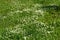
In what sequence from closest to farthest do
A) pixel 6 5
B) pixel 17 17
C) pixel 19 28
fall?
1. pixel 19 28
2. pixel 17 17
3. pixel 6 5

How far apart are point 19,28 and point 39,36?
2870 millimetres

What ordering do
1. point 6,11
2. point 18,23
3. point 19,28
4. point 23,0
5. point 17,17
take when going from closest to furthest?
1. point 19,28
2. point 18,23
3. point 17,17
4. point 6,11
5. point 23,0

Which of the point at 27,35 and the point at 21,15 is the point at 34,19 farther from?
the point at 27,35

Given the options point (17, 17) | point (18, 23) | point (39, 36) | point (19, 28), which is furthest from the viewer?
point (17, 17)

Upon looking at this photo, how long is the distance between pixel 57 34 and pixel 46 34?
3.24ft

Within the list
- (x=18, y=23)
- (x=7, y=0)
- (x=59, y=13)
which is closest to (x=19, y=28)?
(x=18, y=23)

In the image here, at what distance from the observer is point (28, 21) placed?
936 inches

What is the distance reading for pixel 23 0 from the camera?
33250mm

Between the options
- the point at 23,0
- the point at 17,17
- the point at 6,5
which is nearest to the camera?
the point at 17,17

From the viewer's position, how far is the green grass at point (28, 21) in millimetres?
20141

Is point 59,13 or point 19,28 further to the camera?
point 59,13

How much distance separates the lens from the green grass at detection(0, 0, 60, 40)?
2014cm

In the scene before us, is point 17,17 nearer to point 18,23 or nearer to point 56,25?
point 18,23

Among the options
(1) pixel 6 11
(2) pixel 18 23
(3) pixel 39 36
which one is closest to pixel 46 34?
(3) pixel 39 36
